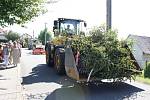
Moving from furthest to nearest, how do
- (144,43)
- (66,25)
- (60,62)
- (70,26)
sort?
1. (144,43)
2. (66,25)
3. (70,26)
4. (60,62)

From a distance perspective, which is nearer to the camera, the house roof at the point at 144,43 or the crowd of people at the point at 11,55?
the crowd of people at the point at 11,55

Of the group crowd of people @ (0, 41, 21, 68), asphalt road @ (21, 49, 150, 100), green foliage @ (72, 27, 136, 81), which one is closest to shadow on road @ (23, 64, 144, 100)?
asphalt road @ (21, 49, 150, 100)

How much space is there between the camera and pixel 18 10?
13.3m

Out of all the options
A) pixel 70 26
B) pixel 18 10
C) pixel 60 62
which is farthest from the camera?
pixel 70 26

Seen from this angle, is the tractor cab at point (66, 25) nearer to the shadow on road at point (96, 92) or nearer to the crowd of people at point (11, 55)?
the crowd of people at point (11, 55)

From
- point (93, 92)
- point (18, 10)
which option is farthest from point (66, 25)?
point (93, 92)

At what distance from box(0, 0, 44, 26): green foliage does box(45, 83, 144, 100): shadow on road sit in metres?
3.29

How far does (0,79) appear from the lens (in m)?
15.8

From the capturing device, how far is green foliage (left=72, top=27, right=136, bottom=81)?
1165 centimetres

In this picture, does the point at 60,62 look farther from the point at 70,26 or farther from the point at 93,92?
the point at 93,92

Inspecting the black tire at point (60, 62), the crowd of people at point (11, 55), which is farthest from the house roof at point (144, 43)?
the black tire at point (60, 62)

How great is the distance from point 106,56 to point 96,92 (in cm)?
121

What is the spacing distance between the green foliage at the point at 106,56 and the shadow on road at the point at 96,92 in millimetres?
474

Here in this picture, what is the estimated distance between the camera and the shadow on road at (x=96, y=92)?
35.8 feet
